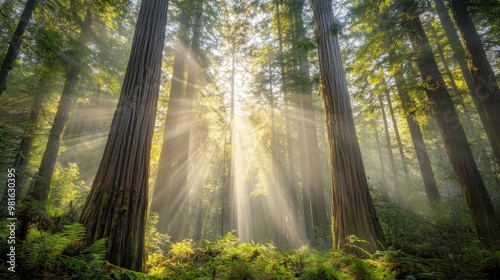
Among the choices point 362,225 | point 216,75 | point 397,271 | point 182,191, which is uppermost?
point 216,75

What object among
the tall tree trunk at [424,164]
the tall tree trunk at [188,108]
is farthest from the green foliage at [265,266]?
the tall tree trunk at [424,164]

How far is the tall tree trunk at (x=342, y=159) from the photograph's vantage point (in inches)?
154

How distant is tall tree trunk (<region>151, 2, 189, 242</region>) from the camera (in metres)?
7.88

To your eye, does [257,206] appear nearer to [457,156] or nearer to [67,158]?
[67,158]

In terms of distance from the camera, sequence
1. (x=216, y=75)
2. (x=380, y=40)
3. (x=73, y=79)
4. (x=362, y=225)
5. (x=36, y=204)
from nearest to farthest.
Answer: (x=362, y=225) → (x=36, y=204) → (x=380, y=40) → (x=73, y=79) → (x=216, y=75)

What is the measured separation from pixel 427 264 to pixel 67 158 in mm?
28365

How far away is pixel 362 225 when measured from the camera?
152 inches

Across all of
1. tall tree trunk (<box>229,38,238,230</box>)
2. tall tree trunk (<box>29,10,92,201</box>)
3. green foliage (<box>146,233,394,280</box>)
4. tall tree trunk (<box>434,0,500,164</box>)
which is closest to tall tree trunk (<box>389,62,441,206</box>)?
tall tree trunk (<box>434,0,500,164</box>)

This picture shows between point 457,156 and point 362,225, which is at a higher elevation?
point 457,156

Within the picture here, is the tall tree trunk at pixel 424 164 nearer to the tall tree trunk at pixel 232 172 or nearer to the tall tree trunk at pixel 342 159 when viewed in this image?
the tall tree trunk at pixel 342 159

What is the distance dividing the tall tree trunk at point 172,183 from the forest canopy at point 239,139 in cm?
6

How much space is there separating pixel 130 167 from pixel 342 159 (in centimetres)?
399

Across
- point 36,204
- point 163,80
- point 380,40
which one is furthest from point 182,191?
point 380,40

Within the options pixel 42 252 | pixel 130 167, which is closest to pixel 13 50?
pixel 130 167
